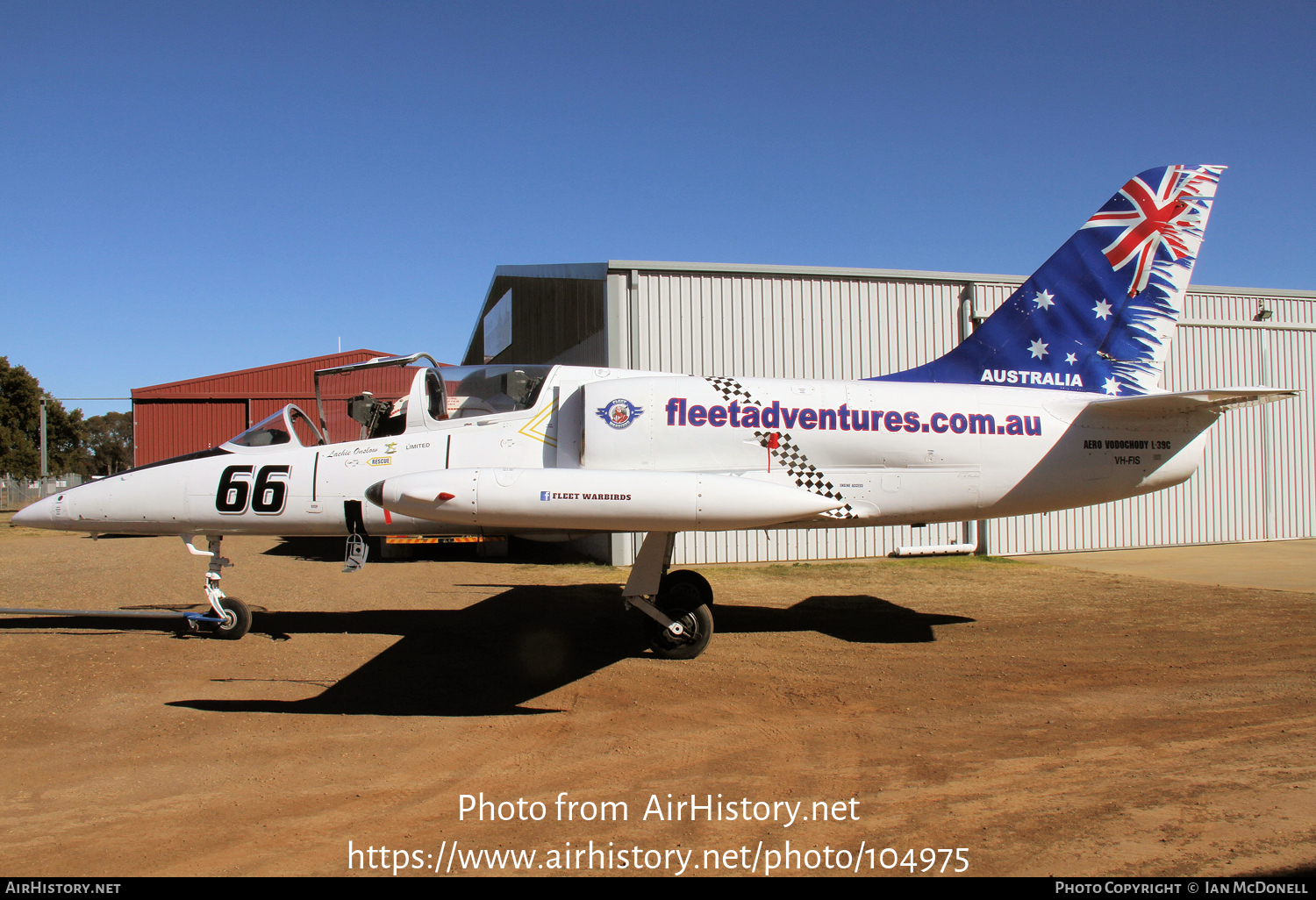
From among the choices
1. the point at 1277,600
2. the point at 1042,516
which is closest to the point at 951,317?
the point at 1042,516

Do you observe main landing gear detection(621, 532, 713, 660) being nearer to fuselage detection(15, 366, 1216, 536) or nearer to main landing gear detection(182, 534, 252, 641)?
fuselage detection(15, 366, 1216, 536)

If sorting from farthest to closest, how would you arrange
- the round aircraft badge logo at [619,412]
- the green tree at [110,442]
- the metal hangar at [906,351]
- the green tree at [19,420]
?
the green tree at [110,442] < the green tree at [19,420] < the metal hangar at [906,351] < the round aircraft badge logo at [619,412]

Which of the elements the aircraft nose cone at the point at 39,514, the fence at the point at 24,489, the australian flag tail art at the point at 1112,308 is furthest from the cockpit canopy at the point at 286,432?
the fence at the point at 24,489

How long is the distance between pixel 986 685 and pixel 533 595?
6469 mm

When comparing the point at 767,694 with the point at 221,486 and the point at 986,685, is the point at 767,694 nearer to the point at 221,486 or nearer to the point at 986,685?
the point at 986,685

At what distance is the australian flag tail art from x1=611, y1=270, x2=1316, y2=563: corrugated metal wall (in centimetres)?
679

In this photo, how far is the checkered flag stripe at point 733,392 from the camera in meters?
7.04

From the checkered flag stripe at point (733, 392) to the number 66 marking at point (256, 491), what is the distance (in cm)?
441

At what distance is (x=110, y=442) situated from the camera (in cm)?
9438

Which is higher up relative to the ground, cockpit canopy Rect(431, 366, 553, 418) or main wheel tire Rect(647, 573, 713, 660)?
cockpit canopy Rect(431, 366, 553, 418)

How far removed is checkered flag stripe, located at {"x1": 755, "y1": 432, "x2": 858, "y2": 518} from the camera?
23.0 feet

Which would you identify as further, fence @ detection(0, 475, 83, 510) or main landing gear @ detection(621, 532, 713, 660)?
fence @ detection(0, 475, 83, 510)

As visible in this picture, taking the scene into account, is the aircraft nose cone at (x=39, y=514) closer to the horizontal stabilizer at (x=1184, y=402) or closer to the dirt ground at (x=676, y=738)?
the dirt ground at (x=676, y=738)

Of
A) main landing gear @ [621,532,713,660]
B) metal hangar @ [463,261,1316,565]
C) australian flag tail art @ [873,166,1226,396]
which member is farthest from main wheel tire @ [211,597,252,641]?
australian flag tail art @ [873,166,1226,396]
